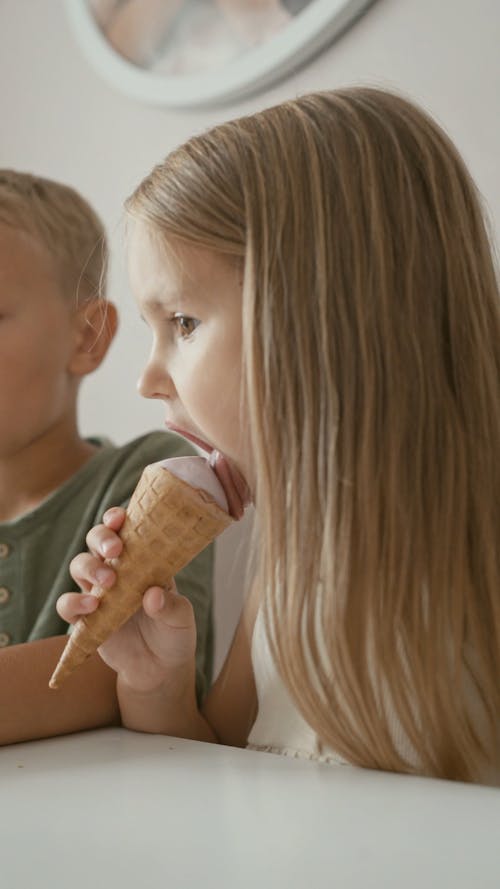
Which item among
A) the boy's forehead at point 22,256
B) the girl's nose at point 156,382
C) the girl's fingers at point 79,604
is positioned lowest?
the girl's fingers at point 79,604

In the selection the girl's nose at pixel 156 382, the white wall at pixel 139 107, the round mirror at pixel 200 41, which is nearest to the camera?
the girl's nose at pixel 156 382

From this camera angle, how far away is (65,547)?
117 cm

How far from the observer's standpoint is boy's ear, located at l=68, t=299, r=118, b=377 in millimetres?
1223

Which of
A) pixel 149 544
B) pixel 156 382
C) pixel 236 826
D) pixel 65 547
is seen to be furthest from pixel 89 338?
pixel 236 826

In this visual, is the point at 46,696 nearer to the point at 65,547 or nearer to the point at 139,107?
the point at 65,547

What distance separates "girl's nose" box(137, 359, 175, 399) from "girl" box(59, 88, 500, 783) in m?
0.02

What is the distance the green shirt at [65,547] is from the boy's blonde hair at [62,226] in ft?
0.72

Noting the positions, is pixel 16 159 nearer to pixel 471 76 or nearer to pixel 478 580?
pixel 471 76

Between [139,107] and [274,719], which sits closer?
[274,719]

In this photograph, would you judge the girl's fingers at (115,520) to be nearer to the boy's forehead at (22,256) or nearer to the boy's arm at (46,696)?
the boy's arm at (46,696)

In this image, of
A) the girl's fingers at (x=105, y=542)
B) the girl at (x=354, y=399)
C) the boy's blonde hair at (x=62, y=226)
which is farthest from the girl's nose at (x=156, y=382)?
the boy's blonde hair at (x=62, y=226)

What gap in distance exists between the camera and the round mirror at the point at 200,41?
1167mm

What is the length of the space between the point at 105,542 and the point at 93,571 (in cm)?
3

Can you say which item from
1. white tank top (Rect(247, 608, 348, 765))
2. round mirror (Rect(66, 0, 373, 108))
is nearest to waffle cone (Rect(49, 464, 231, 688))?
white tank top (Rect(247, 608, 348, 765))
